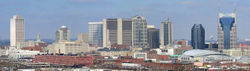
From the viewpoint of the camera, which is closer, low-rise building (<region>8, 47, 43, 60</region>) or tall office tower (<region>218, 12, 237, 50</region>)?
low-rise building (<region>8, 47, 43, 60</region>)

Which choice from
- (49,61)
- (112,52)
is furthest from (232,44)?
(49,61)

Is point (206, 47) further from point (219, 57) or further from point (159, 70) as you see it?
point (159, 70)

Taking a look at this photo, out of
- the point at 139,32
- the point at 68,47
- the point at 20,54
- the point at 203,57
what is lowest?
the point at 203,57

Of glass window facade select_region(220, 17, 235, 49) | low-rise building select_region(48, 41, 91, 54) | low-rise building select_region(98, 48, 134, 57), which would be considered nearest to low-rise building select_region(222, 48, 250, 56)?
glass window facade select_region(220, 17, 235, 49)

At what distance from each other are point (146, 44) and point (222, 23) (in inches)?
800

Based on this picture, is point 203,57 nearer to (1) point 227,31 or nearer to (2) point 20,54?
(2) point 20,54

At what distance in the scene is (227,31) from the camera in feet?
604

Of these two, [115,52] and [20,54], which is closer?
[20,54]

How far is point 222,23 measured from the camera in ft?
606

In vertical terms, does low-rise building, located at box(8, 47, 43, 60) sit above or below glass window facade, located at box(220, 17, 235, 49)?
below

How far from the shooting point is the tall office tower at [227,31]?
183625 millimetres

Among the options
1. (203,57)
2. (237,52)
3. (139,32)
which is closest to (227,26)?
(237,52)

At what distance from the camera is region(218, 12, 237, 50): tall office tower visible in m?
184

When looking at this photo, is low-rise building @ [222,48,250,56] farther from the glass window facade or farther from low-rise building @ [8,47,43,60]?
low-rise building @ [8,47,43,60]
